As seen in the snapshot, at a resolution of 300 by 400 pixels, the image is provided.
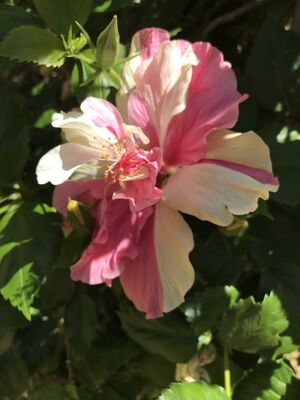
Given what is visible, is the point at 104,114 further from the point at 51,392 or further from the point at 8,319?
the point at 51,392

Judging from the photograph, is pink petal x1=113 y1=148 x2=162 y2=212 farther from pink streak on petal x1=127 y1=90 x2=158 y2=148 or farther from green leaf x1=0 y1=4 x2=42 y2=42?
green leaf x1=0 y1=4 x2=42 y2=42

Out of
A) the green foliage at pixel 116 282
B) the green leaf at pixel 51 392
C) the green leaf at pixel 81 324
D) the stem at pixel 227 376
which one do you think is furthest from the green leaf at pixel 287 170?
the green leaf at pixel 51 392

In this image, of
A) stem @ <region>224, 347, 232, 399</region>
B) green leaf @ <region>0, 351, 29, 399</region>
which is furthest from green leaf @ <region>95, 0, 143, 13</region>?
green leaf @ <region>0, 351, 29, 399</region>

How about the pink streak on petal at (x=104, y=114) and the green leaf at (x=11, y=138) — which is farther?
the green leaf at (x=11, y=138)

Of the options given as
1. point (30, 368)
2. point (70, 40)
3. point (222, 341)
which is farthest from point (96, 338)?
point (70, 40)

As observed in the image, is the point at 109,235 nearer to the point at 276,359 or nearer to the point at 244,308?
the point at 244,308

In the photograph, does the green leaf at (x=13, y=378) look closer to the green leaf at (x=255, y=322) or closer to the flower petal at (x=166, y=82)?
the green leaf at (x=255, y=322)

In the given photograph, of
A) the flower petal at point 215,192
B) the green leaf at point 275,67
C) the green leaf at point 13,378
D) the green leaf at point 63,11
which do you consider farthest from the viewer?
the green leaf at point 13,378

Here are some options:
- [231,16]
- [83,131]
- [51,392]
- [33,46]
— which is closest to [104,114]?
[83,131]
